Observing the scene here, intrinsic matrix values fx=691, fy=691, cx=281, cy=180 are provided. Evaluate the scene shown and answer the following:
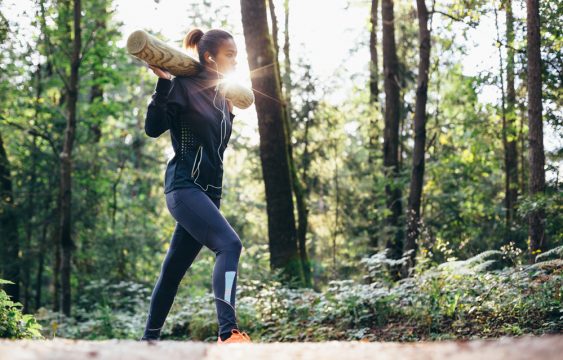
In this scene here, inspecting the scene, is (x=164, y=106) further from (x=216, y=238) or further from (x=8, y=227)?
(x=8, y=227)

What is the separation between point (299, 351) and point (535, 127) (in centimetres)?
785

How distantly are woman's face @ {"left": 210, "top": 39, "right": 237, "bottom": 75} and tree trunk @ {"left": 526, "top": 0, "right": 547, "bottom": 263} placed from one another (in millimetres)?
5971

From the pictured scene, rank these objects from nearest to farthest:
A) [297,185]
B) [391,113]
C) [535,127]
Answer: [535,127] < [297,185] < [391,113]

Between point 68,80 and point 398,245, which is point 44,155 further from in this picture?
point 398,245

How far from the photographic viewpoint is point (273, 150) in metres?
11.5

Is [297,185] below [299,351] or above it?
above

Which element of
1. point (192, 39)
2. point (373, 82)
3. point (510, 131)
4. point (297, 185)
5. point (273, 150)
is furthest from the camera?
point (373, 82)

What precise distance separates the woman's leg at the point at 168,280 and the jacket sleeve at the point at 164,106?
2.54ft

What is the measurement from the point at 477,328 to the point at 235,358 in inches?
164

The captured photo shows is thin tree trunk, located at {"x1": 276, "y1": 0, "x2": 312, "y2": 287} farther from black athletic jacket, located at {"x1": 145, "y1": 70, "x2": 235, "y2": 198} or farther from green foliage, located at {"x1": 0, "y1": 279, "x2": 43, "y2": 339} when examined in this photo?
black athletic jacket, located at {"x1": 145, "y1": 70, "x2": 235, "y2": 198}

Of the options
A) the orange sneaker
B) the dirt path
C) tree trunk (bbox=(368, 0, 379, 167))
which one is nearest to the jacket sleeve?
the orange sneaker

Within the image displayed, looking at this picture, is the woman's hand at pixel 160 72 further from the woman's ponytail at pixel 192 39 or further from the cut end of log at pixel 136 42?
the woman's ponytail at pixel 192 39

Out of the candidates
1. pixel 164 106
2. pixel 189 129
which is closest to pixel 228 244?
pixel 189 129

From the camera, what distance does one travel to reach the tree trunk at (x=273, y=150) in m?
11.6
